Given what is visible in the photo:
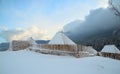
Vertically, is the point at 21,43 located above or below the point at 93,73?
above

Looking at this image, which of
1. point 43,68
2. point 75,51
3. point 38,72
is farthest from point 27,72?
point 75,51

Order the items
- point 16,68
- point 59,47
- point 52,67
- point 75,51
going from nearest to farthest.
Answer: point 16,68, point 52,67, point 75,51, point 59,47

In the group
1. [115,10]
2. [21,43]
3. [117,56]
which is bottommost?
[117,56]

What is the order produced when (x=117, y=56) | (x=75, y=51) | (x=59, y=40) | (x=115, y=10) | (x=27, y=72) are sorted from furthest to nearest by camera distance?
(x=117, y=56)
(x=59, y=40)
(x=115, y=10)
(x=75, y=51)
(x=27, y=72)

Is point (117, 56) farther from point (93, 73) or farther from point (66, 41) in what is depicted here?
point (93, 73)

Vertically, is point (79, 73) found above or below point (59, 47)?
below

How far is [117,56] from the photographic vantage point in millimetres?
22672

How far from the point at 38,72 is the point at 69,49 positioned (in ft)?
15.2

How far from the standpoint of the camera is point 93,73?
5859 millimetres

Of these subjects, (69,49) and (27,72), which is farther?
(69,49)

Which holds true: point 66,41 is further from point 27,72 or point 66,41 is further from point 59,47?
point 27,72

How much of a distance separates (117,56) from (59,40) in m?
8.44

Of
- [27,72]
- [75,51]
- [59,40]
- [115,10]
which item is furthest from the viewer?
[59,40]

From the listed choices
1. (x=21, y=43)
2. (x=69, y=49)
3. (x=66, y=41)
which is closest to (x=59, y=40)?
(x=66, y=41)
